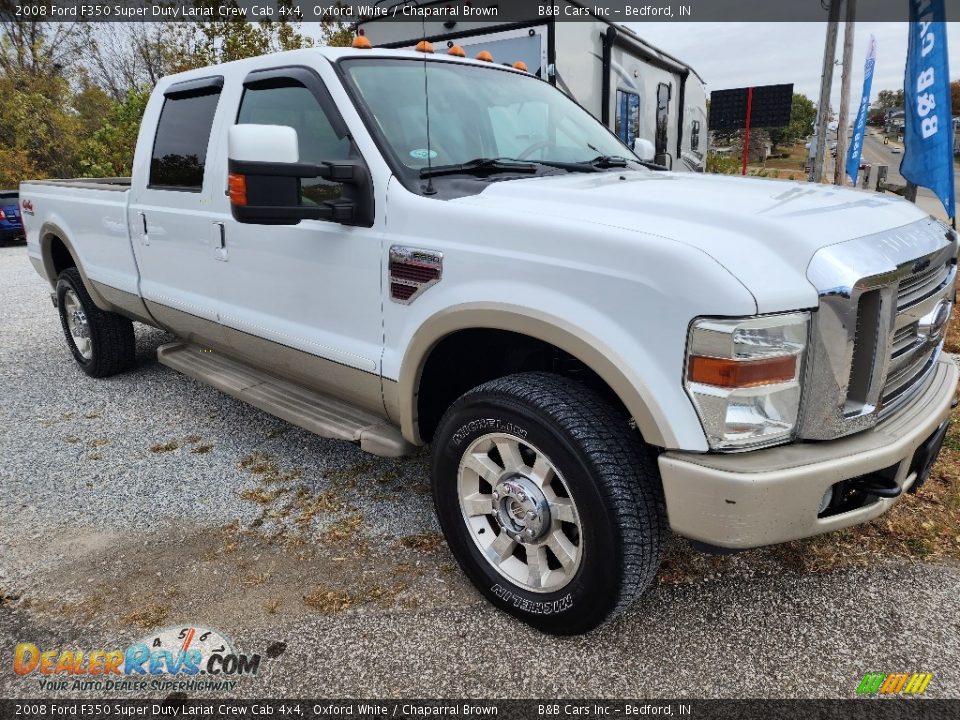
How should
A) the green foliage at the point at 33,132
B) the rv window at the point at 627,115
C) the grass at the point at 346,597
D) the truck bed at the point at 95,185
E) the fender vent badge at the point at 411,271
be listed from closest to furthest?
the fender vent badge at the point at 411,271
the grass at the point at 346,597
the truck bed at the point at 95,185
the rv window at the point at 627,115
the green foliage at the point at 33,132

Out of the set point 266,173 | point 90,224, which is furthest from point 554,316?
point 90,224

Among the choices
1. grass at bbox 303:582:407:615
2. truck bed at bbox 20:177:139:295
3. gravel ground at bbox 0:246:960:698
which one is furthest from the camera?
truck bed at bbox 20:177:139:295

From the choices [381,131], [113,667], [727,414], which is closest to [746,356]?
[727,414]

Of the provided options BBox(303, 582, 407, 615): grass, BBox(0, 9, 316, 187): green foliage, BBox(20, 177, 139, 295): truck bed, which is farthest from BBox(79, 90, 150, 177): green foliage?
BBox(303, 582, 407, 615): grass

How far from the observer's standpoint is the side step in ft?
→ 9.67

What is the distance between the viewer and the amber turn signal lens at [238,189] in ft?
7.91

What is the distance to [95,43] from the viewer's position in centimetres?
3003

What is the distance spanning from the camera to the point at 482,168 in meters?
2.86

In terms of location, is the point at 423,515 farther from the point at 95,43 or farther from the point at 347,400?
the point at 95,43

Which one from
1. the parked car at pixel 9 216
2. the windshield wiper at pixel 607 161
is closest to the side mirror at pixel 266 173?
the windshield wiper at pixel 607 161

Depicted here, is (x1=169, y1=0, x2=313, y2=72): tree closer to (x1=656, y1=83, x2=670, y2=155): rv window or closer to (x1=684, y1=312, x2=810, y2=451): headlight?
(x1=656, y1=83, x2=670, y2=155): rv window

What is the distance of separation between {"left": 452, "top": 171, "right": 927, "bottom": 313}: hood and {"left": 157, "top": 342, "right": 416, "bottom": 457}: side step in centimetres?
106

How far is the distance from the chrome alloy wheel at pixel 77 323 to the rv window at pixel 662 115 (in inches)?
317

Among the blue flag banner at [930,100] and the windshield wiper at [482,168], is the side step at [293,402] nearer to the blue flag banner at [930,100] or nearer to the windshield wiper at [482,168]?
the windshield wiper at [482,168]
